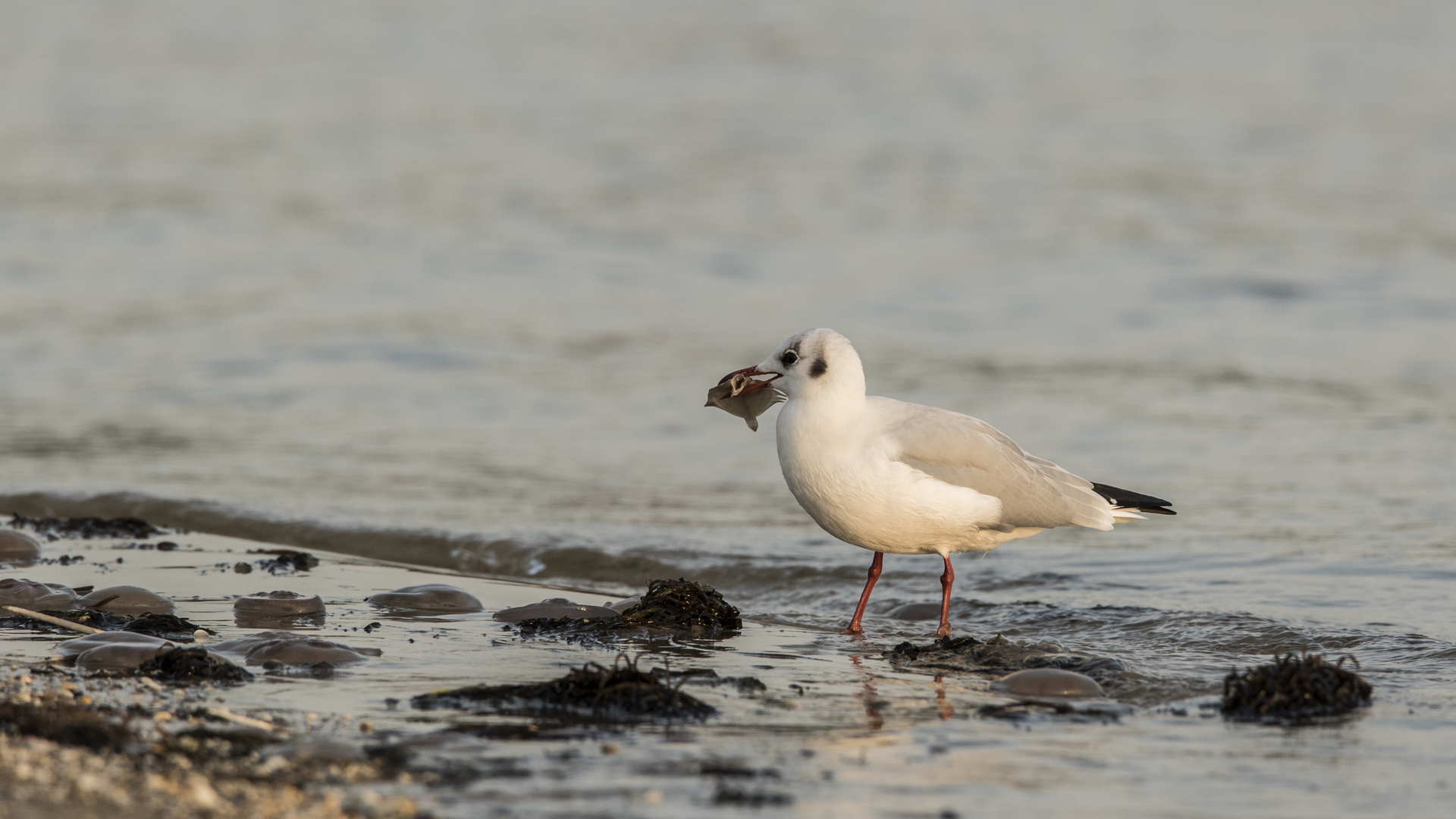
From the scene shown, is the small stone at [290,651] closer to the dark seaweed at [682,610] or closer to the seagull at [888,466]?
the dark seaweed at [682,610]

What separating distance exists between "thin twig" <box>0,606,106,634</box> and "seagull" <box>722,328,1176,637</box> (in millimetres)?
2796

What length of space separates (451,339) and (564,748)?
38.6 feet

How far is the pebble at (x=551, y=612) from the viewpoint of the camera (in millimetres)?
7008

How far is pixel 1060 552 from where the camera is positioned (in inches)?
375

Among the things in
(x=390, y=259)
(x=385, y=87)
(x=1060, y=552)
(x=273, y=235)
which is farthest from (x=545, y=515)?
(x=385, y=87)

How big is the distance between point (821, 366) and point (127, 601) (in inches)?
129

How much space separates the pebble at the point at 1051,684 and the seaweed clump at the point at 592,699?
1.24m

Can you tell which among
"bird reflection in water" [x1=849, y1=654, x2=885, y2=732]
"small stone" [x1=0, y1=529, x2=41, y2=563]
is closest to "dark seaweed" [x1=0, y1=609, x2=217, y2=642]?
"small stone" [x1=0, y1=529, x2=41, y2=563]

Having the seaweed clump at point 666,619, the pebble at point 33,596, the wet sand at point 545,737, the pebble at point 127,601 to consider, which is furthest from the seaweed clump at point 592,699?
the pebble at point 33,596

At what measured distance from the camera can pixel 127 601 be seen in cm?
677

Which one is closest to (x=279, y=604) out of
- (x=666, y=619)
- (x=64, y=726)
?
(x=666, y=619)

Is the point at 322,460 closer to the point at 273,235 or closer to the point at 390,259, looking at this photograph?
the point at 390,259

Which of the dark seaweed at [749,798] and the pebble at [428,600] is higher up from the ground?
the pebble at [428,600]

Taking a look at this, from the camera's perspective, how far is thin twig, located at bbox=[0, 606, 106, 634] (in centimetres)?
618
